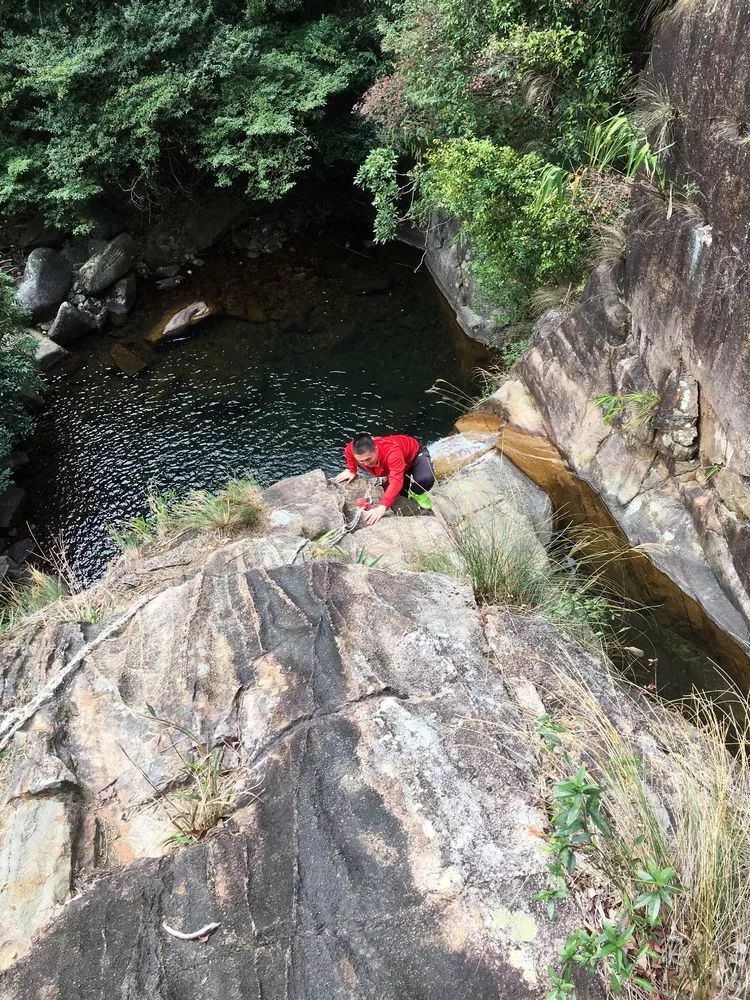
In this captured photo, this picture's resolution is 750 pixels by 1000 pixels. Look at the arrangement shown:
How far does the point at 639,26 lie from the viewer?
6129 mm

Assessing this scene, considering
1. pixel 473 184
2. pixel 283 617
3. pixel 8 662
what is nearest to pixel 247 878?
pixel 283 617

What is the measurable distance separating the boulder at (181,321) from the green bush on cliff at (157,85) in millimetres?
2098

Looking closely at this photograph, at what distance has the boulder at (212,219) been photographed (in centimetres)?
1275

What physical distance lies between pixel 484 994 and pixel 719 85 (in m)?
5.82

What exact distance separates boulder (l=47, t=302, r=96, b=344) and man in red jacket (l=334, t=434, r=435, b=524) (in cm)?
697

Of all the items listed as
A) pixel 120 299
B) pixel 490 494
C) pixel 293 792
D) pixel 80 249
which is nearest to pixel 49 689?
pixel 293 792

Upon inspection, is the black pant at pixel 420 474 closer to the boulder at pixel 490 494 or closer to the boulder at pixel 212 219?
the boulder at pixel 490 494

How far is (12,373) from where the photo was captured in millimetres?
9023

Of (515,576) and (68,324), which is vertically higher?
(68,324)

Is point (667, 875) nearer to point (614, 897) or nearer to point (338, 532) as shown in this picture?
point (614, 897)

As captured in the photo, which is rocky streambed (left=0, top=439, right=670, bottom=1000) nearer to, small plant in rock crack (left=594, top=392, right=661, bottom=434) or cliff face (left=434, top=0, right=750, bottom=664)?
cliff face (left=434, top=0, right=750, bottom=664)

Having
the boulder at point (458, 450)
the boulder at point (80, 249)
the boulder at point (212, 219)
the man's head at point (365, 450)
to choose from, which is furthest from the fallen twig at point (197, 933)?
the boulder at point (212, 219)

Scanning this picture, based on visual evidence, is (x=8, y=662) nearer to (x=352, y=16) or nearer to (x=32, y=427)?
(x=32, y=427)

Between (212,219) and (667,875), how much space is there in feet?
44.0
